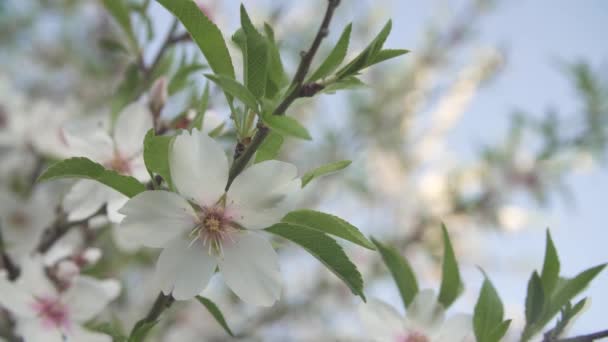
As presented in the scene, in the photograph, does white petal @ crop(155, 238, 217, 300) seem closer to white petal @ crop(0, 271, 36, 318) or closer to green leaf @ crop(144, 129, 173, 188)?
green leaf @ crop(144, 129, 173, 188)

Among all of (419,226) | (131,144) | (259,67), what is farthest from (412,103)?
(259,67)

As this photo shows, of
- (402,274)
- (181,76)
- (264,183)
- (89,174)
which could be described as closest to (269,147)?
(264,183)

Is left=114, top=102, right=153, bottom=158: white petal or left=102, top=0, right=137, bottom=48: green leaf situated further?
left=102, top=0, right=137, bottom=48: green leaf

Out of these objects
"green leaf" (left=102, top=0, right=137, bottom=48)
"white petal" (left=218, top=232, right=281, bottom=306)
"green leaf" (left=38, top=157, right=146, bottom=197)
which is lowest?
"white petal" (left=218, top=232, right=281, bottom=306)

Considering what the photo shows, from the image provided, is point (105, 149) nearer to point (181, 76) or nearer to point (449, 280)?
point (181, 76)

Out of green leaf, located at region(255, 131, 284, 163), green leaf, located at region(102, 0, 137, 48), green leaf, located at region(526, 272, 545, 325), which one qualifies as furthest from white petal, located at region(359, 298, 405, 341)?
green leaf, located at region(102, 0, 137, 48)

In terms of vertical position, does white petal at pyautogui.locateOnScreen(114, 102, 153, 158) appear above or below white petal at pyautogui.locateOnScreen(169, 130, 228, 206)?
below

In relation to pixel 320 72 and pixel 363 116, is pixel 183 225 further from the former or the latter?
pixel 363 116
